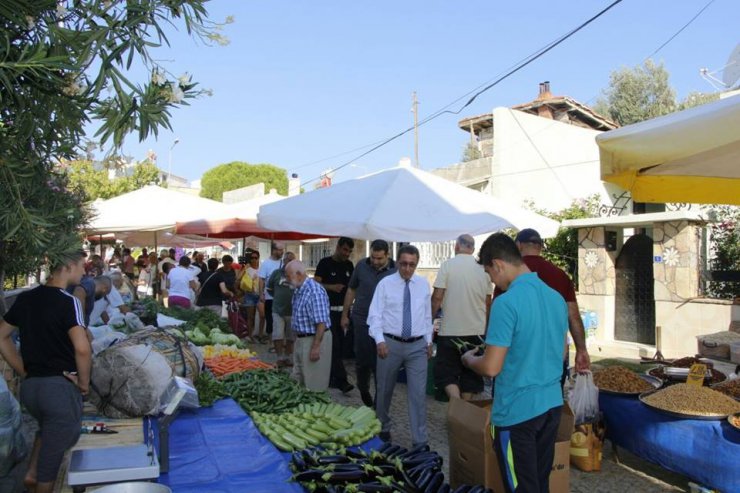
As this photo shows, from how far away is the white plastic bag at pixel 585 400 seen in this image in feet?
17.4

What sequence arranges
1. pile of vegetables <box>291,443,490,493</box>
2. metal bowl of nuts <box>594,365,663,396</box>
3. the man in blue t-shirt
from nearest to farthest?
the man in blue t-shirt, pile of vegetables <box>291,443,490,493</box>, metal bowl of nuts <box>594,365,663,396</box>

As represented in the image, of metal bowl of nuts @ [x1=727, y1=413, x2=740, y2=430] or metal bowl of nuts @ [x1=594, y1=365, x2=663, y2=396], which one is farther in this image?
metal bowl of nuts @ [x1=594, y1=365, x2=663, y2=396]

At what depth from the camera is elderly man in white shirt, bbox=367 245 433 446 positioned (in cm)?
573

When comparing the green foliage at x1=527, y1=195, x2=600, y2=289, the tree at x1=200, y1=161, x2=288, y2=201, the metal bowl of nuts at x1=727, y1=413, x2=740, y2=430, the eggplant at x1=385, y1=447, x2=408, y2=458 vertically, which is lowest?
the eggplant at x1=385, y1=447, x2=408, y2=458

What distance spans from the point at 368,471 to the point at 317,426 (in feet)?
3.56

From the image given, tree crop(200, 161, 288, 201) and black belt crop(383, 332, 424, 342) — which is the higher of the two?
tree crop(200, 161, 288, 201)

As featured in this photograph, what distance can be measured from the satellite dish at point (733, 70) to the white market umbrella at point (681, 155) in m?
3.85

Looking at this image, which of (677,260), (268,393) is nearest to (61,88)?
(268,393)

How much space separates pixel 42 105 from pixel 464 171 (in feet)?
65.0

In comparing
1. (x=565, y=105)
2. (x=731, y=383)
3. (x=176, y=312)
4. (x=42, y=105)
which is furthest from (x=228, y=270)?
(x=565, y=105)

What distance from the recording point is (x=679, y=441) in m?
4.75

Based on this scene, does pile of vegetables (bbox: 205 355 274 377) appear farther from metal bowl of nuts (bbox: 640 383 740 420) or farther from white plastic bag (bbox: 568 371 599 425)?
metal bowl of nuts (bbox: 640 383 740 420)

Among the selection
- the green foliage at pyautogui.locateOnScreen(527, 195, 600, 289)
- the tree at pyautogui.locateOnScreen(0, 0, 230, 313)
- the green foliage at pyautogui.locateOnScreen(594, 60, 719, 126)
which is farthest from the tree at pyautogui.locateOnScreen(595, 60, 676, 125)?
the tree at pyautogui.locateOnScreen(0, 0, 230, 313)

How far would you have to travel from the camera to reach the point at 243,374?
643 cm
